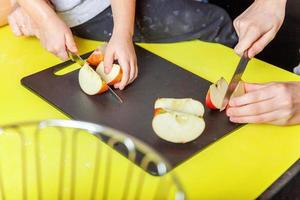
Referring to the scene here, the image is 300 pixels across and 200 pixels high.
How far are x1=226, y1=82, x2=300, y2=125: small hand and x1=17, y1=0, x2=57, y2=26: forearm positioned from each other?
388 millimetres

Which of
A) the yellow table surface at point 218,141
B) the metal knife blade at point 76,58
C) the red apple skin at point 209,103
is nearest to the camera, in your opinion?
the yellow table surface at point 218,141

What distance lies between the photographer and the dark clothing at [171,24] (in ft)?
3.11

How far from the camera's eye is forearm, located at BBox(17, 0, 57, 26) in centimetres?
82

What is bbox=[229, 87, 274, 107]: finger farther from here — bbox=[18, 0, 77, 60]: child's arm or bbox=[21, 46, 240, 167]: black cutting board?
bbox=[18, 0, 77, 60]: child's arm

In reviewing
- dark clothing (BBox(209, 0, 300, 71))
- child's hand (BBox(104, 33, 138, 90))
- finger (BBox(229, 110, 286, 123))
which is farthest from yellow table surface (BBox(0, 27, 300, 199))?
dark clothing (BBox(209, 0, 300, 71))

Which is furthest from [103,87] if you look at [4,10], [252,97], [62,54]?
[4,10]

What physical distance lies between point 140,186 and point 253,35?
1.12 ft

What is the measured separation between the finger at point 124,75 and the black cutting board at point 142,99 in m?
0.01

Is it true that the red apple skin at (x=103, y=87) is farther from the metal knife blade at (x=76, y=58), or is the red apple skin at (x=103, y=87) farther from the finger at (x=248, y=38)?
the finger at (x=248, y=38)

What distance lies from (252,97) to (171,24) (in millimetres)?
348

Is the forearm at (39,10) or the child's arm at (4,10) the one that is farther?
the child's arm at (4,10)

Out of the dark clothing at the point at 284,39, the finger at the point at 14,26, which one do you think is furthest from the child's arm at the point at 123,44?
the dark clothing at the point at 284,39

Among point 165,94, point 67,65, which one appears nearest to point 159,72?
point 165,94

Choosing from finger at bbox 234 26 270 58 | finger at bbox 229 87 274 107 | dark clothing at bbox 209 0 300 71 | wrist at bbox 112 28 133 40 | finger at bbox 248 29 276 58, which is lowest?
dark clothing at bbox 209 0 300 71
